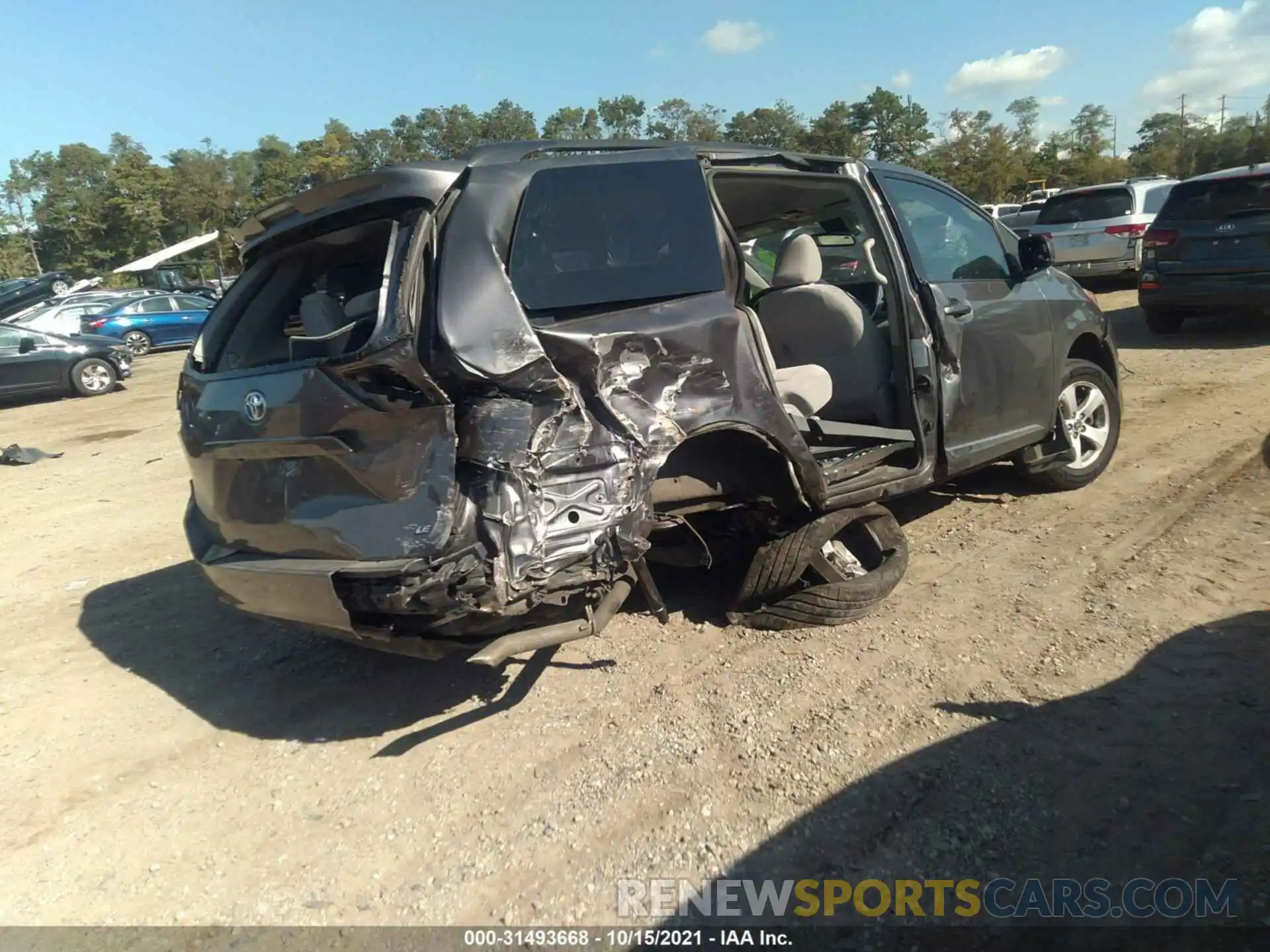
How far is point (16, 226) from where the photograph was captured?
232ft

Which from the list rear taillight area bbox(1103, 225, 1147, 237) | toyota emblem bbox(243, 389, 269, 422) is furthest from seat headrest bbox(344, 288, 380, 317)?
rear taillight area bbox(1103, 225, 1147, 237)

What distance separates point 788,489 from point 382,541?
168cm

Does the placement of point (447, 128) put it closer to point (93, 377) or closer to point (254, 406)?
point (93, 377)

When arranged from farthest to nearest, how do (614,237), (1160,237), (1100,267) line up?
(1100,267) → (1160,237) → (614,237)

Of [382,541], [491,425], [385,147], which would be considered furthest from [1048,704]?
[385,147]

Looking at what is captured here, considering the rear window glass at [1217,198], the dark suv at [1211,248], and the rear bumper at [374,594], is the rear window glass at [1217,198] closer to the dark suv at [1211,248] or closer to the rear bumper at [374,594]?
the dark suv at [1211,248]

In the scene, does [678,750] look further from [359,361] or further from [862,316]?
[862,316]

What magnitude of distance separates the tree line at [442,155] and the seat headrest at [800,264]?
115 ft

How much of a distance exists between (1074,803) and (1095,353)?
3.93 metres

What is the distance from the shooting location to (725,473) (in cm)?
359

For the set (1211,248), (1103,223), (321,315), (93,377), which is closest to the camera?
(321,315)

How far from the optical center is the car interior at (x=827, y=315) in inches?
167

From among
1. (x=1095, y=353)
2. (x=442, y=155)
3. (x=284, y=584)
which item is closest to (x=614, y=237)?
(x=284, y=584)

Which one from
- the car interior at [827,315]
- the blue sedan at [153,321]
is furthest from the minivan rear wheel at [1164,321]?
the blue sedan at [153,321]
